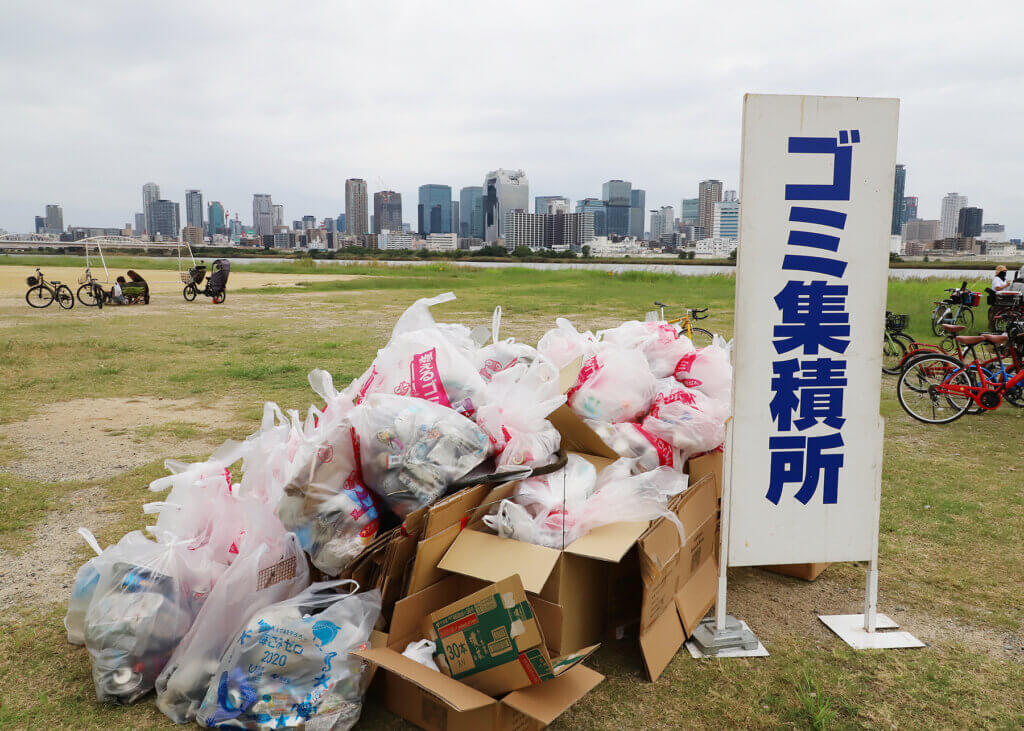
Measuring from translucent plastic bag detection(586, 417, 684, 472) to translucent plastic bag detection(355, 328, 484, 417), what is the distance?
1.84 feet

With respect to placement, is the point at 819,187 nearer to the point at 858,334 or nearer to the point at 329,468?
the point at 858,334

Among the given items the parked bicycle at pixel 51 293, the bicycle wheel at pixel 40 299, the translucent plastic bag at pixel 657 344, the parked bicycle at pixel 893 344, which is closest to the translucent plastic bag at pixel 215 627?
the translucent plastic bag at pixel 657 344

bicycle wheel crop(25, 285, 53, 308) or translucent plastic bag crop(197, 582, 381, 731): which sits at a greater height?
bicycle wheel crop(25, 285, 53, 308)

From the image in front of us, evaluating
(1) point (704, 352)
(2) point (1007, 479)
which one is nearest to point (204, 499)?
(1) point (704, 352)

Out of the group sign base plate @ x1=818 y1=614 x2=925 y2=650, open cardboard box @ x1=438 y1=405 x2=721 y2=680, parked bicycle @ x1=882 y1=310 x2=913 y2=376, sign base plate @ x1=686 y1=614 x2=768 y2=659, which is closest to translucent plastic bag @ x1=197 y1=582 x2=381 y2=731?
open cardboard box @ x1=438 y1=405 x2=721 y2=680

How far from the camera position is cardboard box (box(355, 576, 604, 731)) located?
6.34ft

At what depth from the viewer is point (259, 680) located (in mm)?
2051

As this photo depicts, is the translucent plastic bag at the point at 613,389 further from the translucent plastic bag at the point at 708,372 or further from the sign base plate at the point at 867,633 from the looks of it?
the sign base plate at the point at 867,633

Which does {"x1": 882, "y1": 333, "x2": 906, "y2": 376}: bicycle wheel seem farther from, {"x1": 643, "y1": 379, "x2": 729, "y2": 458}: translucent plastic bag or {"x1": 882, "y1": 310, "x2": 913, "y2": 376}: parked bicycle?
{"x1": 643, "y1": 379, "x2": 729, "y2": 458}: translucent plastic bag

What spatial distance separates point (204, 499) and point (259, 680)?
0.72 m

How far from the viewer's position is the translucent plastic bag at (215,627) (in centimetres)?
214

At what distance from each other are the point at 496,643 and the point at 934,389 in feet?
17.5

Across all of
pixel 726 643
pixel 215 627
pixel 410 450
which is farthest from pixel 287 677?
pixel 726 643

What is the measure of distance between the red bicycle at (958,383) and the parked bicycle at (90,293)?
15042mm
